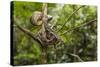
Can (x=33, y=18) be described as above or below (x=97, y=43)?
above

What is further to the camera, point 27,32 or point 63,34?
point 63,34

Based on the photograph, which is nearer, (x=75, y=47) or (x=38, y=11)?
(x=38, y=11)

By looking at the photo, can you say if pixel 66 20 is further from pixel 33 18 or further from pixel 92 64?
pixel 92 64

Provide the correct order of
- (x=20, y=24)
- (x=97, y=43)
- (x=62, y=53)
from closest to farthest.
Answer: (x=20, y=24) < (x=62, y=53) < (x=97, y=43)

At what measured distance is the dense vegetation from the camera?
2.77 meters

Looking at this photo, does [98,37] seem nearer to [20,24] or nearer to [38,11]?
[38,11]

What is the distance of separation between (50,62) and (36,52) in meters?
0.26

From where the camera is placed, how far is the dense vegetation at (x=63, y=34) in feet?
9.09

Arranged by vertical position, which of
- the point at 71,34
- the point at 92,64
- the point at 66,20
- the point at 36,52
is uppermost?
the point at 66,20

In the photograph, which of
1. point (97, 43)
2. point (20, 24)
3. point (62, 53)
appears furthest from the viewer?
point (97, 43)

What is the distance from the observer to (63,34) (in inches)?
117

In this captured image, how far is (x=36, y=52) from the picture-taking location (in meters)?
2.86

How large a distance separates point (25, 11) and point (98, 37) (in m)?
1.22

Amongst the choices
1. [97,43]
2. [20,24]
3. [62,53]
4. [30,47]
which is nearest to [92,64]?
[97,43]
